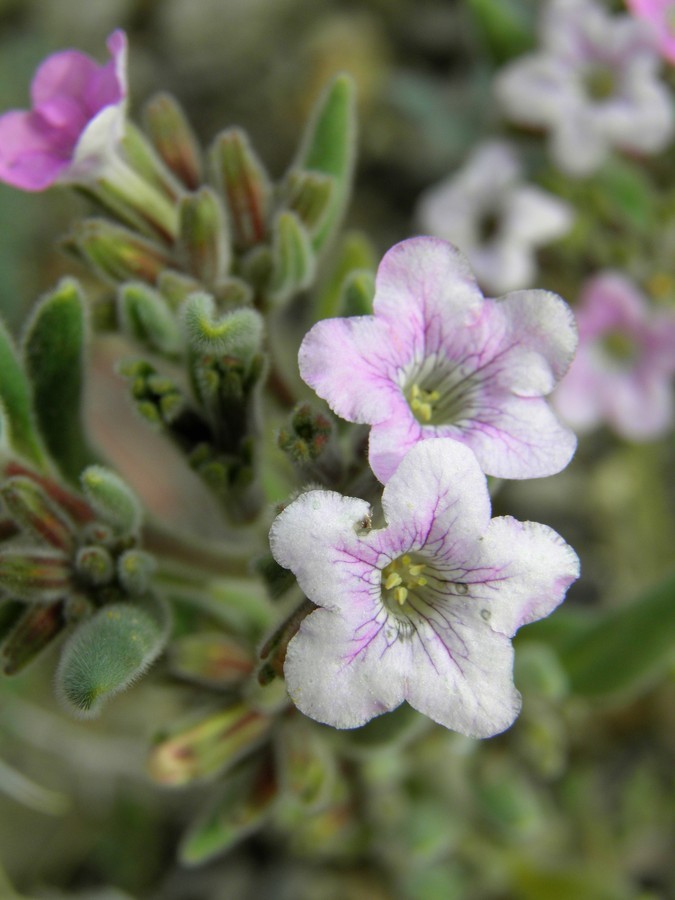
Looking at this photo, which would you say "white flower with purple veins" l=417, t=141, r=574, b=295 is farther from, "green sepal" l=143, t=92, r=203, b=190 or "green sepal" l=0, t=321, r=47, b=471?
"green sepal" l=0, t=321, r=47, b=471

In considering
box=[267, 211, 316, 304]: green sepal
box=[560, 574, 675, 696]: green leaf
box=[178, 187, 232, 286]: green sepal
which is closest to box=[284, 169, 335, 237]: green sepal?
box=[267, 211, 316, 304]: green sepal

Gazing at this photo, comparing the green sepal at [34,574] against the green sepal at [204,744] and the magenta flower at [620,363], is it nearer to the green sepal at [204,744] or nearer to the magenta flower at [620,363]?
the green sepal at [204,744]

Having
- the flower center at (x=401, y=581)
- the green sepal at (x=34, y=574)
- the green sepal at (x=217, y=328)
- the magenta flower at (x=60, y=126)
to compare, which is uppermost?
the magenta flower at (x=60, y=126)

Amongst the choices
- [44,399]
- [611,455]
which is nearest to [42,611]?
[44,399]

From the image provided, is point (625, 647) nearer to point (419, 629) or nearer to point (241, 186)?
point (419, 629)

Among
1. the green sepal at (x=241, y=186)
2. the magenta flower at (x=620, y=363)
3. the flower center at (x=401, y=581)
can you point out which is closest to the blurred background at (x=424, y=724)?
the magenta flower at (x=620, y=363)

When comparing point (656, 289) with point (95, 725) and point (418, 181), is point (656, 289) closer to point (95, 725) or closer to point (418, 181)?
point (418, 181)

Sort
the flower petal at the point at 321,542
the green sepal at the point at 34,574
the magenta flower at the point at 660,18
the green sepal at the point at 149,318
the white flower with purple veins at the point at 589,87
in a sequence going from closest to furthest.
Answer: the flower petal at the point at 321,542, the green sepal at the point at 34,574, the green sepal at the point at 149,318, the magenta flower at the point at 660,18, the white flower with purple veins at the point at 589,87
